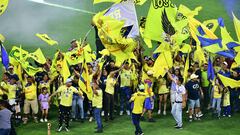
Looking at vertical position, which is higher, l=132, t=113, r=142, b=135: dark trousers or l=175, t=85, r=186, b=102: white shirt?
l=175, t=85, r=186, b=102: white shirt

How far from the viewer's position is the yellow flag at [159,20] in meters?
16.1

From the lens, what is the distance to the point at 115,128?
16906mm

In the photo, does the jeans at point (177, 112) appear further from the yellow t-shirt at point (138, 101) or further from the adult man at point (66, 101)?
the adult man at point (66, 101)

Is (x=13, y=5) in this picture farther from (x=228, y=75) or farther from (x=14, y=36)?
(x=228, y=75)

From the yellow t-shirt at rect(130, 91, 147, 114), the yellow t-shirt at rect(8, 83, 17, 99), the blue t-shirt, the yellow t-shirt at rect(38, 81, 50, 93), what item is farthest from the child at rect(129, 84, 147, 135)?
the yellow t-shirt at rect(8, 83, 17, 99)

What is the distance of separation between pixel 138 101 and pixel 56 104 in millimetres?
3944

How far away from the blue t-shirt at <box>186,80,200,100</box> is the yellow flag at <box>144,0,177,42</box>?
2.11 metres

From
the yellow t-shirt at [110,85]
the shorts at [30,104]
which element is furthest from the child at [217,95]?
the shorts at [30,104]

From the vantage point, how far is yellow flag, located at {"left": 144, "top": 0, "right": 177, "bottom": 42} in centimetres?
1611

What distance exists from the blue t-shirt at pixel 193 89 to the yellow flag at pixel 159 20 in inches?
83.0

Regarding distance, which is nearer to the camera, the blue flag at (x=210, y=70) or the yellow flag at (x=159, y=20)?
the yellow flag at (x=159, y=20)

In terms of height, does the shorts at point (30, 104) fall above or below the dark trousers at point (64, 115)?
above

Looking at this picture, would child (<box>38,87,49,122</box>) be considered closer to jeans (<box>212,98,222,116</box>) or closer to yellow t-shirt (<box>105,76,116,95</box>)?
yellow t-shirt (<box>105,76,116,95</box>)

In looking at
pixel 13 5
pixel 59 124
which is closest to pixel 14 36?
pixel 13 5
